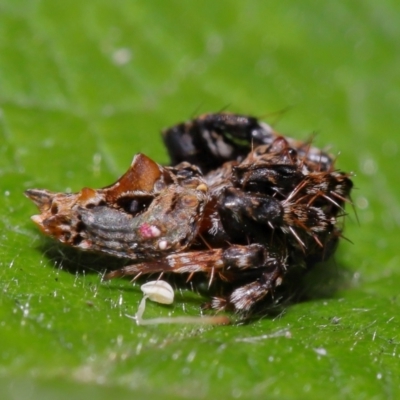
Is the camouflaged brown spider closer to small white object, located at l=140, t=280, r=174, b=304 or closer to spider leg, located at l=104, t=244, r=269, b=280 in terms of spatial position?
spider leg, located at l=104, t=244, r=269, b=280

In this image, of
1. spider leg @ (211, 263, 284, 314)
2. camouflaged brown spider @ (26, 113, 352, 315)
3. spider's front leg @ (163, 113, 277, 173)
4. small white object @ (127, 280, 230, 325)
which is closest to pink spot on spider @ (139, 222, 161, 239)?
camouflaged brown spider @ (26, 113, 352, 315)

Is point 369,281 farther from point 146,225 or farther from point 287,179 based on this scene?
point 146,225

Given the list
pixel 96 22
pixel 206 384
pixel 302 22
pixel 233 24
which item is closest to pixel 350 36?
pixel 302 22

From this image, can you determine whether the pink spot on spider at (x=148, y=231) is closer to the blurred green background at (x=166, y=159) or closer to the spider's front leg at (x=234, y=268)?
the spider's front leg at (x=234, y=268)

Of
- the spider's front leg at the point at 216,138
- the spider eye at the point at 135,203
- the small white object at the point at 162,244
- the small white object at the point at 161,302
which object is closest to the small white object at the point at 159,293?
the small white object at the point at 161,302

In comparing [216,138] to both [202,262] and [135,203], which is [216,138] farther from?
[202,262]

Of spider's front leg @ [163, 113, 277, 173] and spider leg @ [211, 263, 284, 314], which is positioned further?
spider's front leg @ [163, 113, 277, 173]

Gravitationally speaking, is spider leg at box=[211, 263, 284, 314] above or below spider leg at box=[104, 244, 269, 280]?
below
